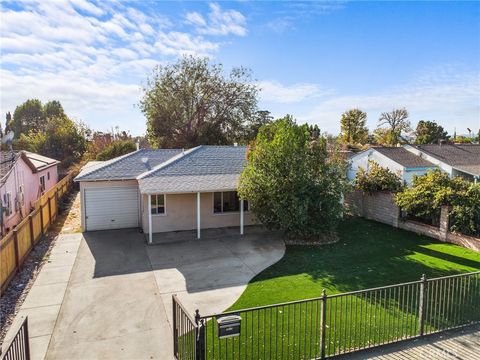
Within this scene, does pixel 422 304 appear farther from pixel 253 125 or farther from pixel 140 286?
pixel 253 125

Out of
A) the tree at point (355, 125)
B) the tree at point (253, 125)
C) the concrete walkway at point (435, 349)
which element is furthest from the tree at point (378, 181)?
the tree at point (355, 125)

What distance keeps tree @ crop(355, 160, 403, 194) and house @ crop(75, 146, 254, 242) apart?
6.02 metres

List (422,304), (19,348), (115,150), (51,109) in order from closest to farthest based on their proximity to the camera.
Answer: (19,348), (422,304), (115,150), (51,109)

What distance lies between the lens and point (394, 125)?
2319 inches

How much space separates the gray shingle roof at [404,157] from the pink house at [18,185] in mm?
24212

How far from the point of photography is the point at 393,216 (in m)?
16.5

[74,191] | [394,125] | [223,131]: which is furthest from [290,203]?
[394,125]

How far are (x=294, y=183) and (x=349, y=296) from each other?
5.46 metres

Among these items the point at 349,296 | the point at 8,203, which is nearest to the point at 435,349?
the point at 349,296

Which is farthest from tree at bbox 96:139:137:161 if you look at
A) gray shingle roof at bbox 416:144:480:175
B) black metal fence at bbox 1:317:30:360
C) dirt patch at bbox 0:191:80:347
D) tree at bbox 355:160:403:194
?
black metal fence at bbox 1:317:30:360

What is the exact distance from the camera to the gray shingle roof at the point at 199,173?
559 inches

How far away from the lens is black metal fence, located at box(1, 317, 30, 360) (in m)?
4.87

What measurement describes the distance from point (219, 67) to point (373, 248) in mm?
27808

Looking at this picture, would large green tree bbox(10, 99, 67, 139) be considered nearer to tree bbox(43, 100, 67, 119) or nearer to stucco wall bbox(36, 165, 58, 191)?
tree bbox(43, 100, 67, 119)
